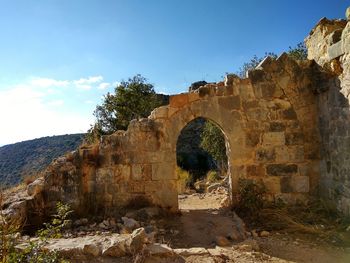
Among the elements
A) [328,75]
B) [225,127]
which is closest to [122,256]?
[225,127]

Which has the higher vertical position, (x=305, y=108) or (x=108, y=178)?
(x=305, y=108)

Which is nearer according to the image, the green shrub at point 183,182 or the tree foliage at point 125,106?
the green shrub at point 183,182

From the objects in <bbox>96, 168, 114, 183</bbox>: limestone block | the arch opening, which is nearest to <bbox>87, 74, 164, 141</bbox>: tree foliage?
the arch opening

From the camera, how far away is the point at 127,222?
227 inches

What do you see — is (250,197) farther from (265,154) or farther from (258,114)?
(258,114)

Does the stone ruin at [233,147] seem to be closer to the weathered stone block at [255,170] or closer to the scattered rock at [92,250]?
the weathered stone block at [255,170]

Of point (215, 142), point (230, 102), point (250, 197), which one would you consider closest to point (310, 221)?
point (250, 197)

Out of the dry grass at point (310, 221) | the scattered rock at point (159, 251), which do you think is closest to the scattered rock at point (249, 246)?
the dry grass at point (310, 221)

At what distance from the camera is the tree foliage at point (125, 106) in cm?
1659

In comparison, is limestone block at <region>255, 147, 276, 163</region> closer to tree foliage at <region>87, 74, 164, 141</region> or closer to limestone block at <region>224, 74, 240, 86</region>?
limestone block at <region>224, 74, 240, 86</region>

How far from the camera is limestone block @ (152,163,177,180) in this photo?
6406 millimetres

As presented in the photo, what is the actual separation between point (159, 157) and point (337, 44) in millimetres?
3610

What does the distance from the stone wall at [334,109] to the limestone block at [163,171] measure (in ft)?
8.90

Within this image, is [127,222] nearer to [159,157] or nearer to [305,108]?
[159,157]
